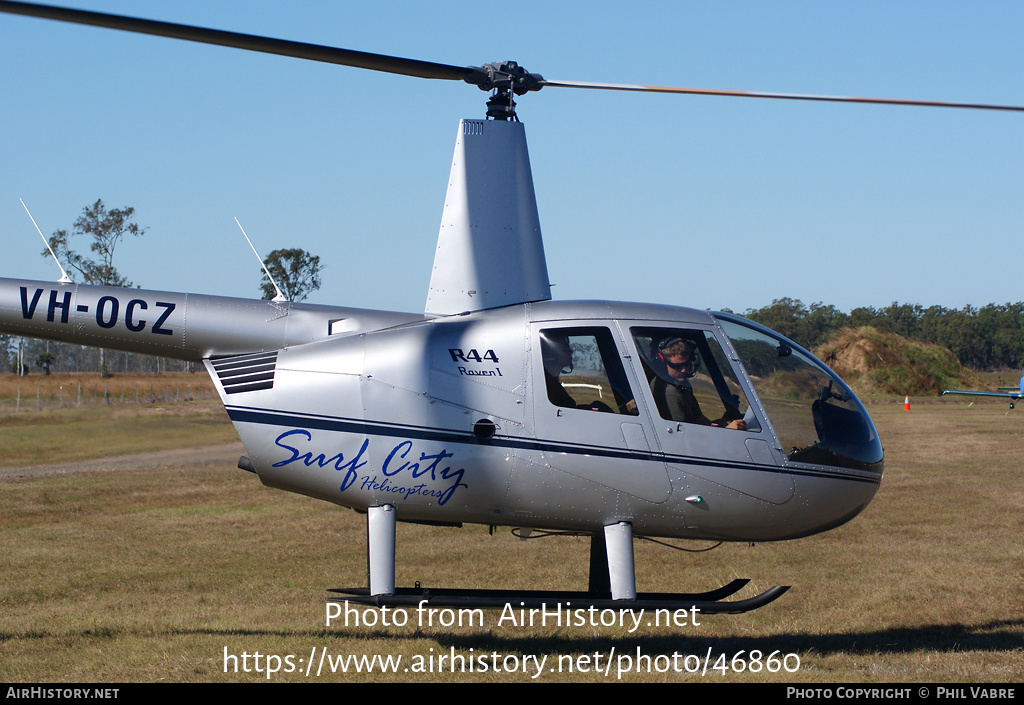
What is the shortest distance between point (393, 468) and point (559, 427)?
1319mm

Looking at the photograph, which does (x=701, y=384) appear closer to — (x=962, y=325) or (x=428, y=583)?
(x=428, y=583)

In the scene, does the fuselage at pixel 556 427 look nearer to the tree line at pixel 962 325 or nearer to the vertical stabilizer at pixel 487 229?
the vertical stabilizer at pixel 487 229

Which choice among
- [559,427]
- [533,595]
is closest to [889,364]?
[559,427]

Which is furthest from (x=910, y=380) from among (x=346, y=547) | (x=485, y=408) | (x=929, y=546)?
(x=485, y=408)

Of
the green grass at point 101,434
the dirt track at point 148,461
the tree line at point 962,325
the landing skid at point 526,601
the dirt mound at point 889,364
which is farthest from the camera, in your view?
the tree line at point 962,325

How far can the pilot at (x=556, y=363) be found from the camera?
6863 mm

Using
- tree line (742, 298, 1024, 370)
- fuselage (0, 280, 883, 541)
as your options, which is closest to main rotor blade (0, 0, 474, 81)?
A: fuselage (0, 280, 883, 541)

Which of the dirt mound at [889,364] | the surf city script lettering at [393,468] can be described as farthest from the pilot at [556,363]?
the dirt mound at [889,364]

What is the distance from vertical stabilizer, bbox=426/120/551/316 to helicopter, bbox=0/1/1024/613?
16 cm

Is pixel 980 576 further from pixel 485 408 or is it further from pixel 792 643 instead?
pixel 485 408

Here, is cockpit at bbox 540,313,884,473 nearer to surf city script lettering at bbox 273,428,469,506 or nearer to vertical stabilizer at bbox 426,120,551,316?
vertical stabilizer at bbox 426,120,551,316

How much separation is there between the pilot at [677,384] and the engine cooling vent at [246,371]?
3.03 meters

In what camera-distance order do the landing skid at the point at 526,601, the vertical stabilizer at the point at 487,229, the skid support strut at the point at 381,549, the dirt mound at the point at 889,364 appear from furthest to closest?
the dirt mound at the point at 889,364, the vertical stabilizer at the point at 487,229, the skid support strut at the point at 381,549, the landing skid at the point at 526,601

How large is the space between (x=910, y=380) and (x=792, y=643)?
43.2 meters
